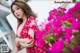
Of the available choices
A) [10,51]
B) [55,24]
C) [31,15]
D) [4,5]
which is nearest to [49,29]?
[55,24]

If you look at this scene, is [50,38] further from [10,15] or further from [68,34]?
Result: [10,15]

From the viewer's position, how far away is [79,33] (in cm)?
56

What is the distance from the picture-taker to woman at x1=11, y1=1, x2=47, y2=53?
1.57 metres

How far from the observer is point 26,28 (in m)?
1.60

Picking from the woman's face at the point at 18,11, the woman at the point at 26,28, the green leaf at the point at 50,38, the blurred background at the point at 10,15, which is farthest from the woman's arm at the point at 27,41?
the blurred background at the point at 10,15

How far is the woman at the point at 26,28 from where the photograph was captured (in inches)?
62.0

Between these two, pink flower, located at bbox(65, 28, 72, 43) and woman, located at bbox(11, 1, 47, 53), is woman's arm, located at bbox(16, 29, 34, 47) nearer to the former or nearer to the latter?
woman, located at bbox(11, 1, 47, 53)

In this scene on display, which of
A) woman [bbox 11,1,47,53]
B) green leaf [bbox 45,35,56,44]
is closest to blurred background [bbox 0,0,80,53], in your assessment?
woman [bbox 11,1,47,53]

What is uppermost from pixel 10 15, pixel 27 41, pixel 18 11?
pixel 18 11

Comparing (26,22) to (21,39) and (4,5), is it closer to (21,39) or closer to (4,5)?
(21,39)

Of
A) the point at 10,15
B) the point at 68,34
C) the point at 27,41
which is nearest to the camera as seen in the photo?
the point at 68,34

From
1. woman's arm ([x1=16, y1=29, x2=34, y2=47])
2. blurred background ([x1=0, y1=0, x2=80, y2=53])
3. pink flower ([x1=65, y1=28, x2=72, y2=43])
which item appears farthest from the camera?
blurred background ([x1=0, y1=0, x2=80, y2=53])

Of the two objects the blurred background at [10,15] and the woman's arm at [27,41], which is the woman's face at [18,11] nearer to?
the woman's arm at [27,41]

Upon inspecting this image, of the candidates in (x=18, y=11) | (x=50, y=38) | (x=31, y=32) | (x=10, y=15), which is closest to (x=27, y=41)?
(x=31, y=32)
